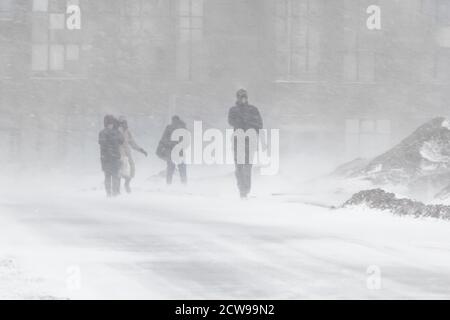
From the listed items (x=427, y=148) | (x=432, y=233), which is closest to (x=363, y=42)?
(x=427, y=148)

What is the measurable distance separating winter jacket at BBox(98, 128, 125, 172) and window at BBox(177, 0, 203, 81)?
1416 cm

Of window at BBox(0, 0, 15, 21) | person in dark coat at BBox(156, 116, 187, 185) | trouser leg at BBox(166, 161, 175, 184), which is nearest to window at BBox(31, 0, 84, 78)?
window at BBox(0, 0, 15, 21)

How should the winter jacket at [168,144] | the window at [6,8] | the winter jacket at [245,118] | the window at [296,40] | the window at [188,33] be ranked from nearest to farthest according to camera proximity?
the winter jacket at [245,118]
the winter jacket at [168,144]
the window at [6,8]
the window at [188,33]
the window at [296,40]

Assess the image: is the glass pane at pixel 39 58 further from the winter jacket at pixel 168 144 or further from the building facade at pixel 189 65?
the winter jacket at pixel 168 144

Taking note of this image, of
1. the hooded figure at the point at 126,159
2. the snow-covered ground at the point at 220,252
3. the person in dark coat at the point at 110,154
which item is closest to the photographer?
the snow-covered ground at the point at 220,252

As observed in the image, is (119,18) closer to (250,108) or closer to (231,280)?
(250,108)

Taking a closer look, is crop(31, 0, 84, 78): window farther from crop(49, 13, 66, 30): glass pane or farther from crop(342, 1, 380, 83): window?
crop(342, 1, 380, 83): window

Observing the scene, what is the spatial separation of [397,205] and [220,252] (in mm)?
5292

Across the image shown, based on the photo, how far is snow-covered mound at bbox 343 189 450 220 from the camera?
16.4 m

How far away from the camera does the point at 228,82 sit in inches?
1540

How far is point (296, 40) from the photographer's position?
39031 mm

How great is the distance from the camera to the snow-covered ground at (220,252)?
32.7 ft

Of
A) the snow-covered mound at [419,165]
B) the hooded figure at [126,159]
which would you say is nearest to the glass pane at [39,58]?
the hooded figure at [126,159]

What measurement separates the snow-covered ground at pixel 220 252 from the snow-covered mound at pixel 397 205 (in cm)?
24
